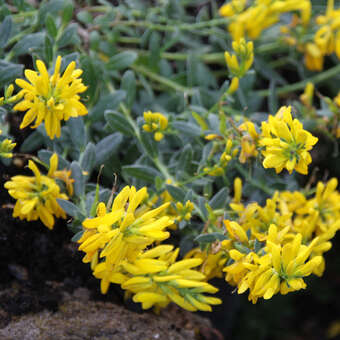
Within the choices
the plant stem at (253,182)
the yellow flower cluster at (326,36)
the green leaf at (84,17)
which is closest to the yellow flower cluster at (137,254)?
the plant stem at (253,182)

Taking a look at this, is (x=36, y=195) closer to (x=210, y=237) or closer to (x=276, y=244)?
(x=210, y=237)

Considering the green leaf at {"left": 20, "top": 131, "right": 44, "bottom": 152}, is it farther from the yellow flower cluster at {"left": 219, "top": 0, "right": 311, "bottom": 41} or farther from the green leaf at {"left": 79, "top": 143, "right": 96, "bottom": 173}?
the yellow flower cluster at {"left": 219, "top": 0, "right": 311, "bottom": 41}

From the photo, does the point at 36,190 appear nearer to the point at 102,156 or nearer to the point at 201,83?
the point at 102,156

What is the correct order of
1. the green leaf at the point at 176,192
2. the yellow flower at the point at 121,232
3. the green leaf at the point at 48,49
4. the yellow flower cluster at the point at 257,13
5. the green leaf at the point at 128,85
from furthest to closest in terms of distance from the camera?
the yellow flower cluster at the point at 257,13 → the green leaf at the point at 128,85 → the green leaf at the point at 48,49 → the green leaf at the point at 176,192 → the yellow flower at the point at 121,232

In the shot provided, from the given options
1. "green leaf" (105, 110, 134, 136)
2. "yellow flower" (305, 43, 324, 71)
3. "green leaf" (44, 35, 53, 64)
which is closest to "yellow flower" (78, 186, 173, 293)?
"green leaf" (105, 110, 134, 136)

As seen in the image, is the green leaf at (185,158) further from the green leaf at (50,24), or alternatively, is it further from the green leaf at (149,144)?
the green leaf at (50,24)

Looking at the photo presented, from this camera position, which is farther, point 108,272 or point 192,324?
point 192,324

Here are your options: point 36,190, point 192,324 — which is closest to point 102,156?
point 36,190
